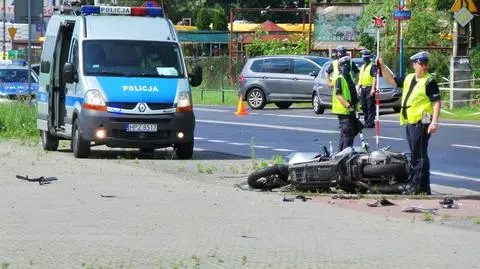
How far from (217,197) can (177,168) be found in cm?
423

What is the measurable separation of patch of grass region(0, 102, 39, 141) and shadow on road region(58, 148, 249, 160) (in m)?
3.67

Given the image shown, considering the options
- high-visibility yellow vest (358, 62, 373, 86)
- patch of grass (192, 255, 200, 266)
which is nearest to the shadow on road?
high-visibility yellow vest (358, 62, 373, 86)

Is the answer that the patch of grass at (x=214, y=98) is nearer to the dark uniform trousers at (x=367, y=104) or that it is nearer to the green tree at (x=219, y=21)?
the dark uniform trousers at (x=367, y=104)

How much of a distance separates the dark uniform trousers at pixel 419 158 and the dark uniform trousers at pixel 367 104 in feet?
49.7

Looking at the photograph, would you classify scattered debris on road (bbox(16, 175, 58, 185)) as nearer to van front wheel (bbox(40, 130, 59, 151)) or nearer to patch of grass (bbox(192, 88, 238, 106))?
van front wheel (bbox(40, 130, 59, 151))

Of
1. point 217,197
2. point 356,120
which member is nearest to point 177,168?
point 356,120

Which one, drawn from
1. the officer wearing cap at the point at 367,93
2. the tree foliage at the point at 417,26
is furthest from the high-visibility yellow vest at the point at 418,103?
the tree foliage at the point at 417,26

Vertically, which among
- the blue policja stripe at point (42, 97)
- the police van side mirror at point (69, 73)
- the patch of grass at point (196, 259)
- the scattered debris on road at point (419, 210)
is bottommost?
the scattered debris on road at point (419, 210)

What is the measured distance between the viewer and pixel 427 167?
14258 millimetres

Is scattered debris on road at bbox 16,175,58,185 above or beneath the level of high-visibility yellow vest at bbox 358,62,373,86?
beneath

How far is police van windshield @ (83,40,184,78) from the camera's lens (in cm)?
2031

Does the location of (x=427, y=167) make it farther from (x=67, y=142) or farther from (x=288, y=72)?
(x=288, y=72)

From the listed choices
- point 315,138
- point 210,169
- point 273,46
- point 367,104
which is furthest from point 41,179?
point 273,46

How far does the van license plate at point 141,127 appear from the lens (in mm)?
19719
